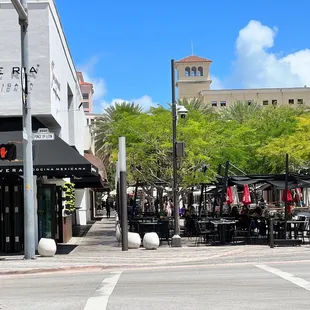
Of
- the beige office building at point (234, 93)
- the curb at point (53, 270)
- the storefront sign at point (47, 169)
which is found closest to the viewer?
the curb at point (53, 270)

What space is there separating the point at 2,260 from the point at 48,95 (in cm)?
598

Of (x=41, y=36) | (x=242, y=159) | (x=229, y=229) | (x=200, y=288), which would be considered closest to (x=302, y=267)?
(x=200, y=288)

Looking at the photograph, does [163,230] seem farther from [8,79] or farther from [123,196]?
[8,79]

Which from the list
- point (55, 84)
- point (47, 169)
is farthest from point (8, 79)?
point (47, 169)

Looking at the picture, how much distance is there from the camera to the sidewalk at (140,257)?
16.2m

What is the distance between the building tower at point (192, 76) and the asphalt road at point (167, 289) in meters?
117

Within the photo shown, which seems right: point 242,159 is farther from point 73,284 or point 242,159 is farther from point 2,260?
point 73,284

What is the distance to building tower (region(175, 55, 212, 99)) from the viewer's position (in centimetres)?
13262

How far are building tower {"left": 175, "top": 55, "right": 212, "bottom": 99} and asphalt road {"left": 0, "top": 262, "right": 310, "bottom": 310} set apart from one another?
11708 cm

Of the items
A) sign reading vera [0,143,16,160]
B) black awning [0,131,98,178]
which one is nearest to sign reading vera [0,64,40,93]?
black awning [0,131,98,178]

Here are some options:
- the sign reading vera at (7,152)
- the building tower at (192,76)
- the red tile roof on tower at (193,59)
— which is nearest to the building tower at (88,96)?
the building tower at (192,76)

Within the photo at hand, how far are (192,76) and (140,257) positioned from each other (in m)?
118

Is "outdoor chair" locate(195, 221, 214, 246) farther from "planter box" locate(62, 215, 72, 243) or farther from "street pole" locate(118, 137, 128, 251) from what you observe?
"planter box" locate(62, 215, 72, 243)

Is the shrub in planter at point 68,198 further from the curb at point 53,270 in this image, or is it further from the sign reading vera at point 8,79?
the curb at point 53,270
